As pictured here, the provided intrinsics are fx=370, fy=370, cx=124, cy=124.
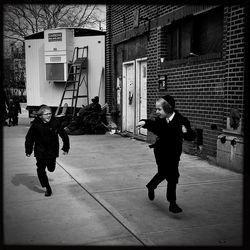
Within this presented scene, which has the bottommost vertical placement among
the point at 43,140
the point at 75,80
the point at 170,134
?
the point at 43,140

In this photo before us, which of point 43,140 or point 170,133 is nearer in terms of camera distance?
point 170,133

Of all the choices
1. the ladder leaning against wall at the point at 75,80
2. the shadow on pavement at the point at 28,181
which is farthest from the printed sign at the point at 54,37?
the shadow on pavement at the point at 28,181

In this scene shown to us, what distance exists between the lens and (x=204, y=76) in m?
7.80

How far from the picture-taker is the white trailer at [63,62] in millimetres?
13953

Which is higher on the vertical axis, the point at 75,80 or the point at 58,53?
the point at 58,53

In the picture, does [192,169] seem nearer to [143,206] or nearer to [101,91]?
[143,206]

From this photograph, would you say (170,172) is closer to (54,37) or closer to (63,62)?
(63,62)

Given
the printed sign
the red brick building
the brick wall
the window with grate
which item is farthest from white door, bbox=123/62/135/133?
the printed sign

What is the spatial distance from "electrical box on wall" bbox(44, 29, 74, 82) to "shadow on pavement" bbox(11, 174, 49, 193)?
26.0 feet

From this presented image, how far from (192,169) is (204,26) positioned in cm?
320

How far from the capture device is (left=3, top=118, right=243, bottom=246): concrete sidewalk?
3744mm

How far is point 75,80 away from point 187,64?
6347 mm

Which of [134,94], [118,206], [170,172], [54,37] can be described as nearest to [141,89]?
[134,94]

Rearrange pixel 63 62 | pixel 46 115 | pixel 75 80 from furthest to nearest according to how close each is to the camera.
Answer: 1. pixel 63 62
2. pixel 75 80
3. pixel 46 115
